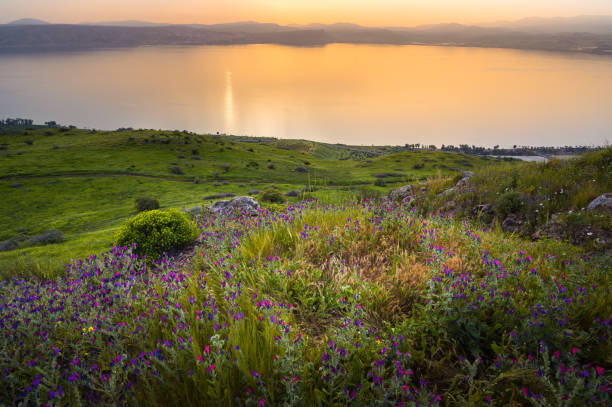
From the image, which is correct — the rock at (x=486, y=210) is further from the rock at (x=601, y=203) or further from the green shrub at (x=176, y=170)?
the green shrub at (x=176, y=170)

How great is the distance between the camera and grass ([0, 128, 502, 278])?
34906 mm

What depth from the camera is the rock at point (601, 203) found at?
6740 mm

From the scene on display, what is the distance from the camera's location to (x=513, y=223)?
7.94m

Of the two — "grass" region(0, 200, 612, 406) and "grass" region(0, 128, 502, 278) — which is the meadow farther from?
"grass" region(0, 128, 502, 278)

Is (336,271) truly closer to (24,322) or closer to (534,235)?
(24,322)

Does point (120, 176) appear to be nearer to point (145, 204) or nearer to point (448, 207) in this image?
point (145, 204)

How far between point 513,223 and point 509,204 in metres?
0.63

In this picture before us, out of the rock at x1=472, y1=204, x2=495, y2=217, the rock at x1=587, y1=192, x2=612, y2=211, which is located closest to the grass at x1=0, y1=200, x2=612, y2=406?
the rock at x1=587, y1=192, x2=612, y2=211

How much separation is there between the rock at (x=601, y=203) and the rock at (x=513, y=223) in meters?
1.34

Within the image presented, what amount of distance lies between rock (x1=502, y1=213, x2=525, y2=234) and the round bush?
9173mm

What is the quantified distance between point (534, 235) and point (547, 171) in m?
3.93

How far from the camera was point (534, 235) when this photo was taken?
23.0 ft

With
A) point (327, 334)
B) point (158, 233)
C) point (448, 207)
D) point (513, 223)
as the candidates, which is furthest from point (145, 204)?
point (327, 334)

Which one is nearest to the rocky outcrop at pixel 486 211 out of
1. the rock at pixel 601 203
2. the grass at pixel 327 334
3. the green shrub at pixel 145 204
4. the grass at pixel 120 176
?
the rock at pixel 601 203
